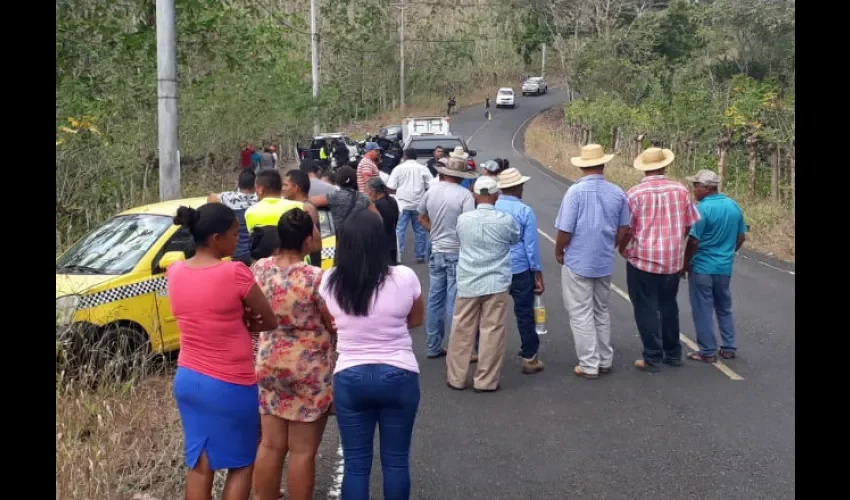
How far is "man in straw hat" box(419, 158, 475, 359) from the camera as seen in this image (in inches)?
327

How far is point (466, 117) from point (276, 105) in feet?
111

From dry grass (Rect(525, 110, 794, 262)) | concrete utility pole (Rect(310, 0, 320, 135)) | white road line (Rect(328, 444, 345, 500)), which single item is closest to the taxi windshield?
white road line (Rect(328, 444, 345, 500))

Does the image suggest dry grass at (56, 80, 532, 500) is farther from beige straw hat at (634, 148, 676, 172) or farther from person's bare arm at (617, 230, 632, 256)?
beige straw hat at (634, 148, 676, 172)

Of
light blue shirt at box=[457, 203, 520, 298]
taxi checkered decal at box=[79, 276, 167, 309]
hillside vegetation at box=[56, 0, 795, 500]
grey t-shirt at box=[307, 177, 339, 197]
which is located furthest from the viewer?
grey t-shirt at box=[307, 177, 339, 197]

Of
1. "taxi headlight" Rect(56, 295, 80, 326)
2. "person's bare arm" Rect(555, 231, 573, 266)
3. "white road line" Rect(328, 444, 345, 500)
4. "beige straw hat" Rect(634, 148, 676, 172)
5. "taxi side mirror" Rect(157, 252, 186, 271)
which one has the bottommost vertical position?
"white road line" Rect(328, 444, 345, 500)

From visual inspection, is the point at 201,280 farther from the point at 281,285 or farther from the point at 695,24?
the point at 695,24

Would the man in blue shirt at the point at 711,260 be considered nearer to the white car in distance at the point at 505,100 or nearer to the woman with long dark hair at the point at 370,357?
the woman with long dark hair at the point at 370,357

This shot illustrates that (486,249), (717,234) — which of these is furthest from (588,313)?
(717,234)

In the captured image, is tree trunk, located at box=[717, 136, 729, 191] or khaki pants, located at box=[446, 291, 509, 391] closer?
khaki pants, located at box=[446, 291, 509, 391]

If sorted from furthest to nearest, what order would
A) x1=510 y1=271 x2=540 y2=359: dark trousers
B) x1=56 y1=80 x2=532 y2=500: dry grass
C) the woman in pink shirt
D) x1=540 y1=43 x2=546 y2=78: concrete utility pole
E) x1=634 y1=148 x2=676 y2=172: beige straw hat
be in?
x1=540 y1=43 x2=546 y2=78: concrete utility pole < x1=634 y1=148 x2=676 y2=172: beige straw hat < x1=510 y1=271 x2=540 y2=359: dark trousers < x1=56 y1=80 x2=532 y2=500: dry grass < the woman in pink shirt

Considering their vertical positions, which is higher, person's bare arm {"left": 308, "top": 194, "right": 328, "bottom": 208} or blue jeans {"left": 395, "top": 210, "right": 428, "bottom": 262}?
person's bare arm {"left": 308, "top": 194, "right": 328, "bottom": 208}

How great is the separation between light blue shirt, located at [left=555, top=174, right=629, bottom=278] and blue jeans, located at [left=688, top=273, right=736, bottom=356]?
46.8 inches

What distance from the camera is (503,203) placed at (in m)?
7.55
